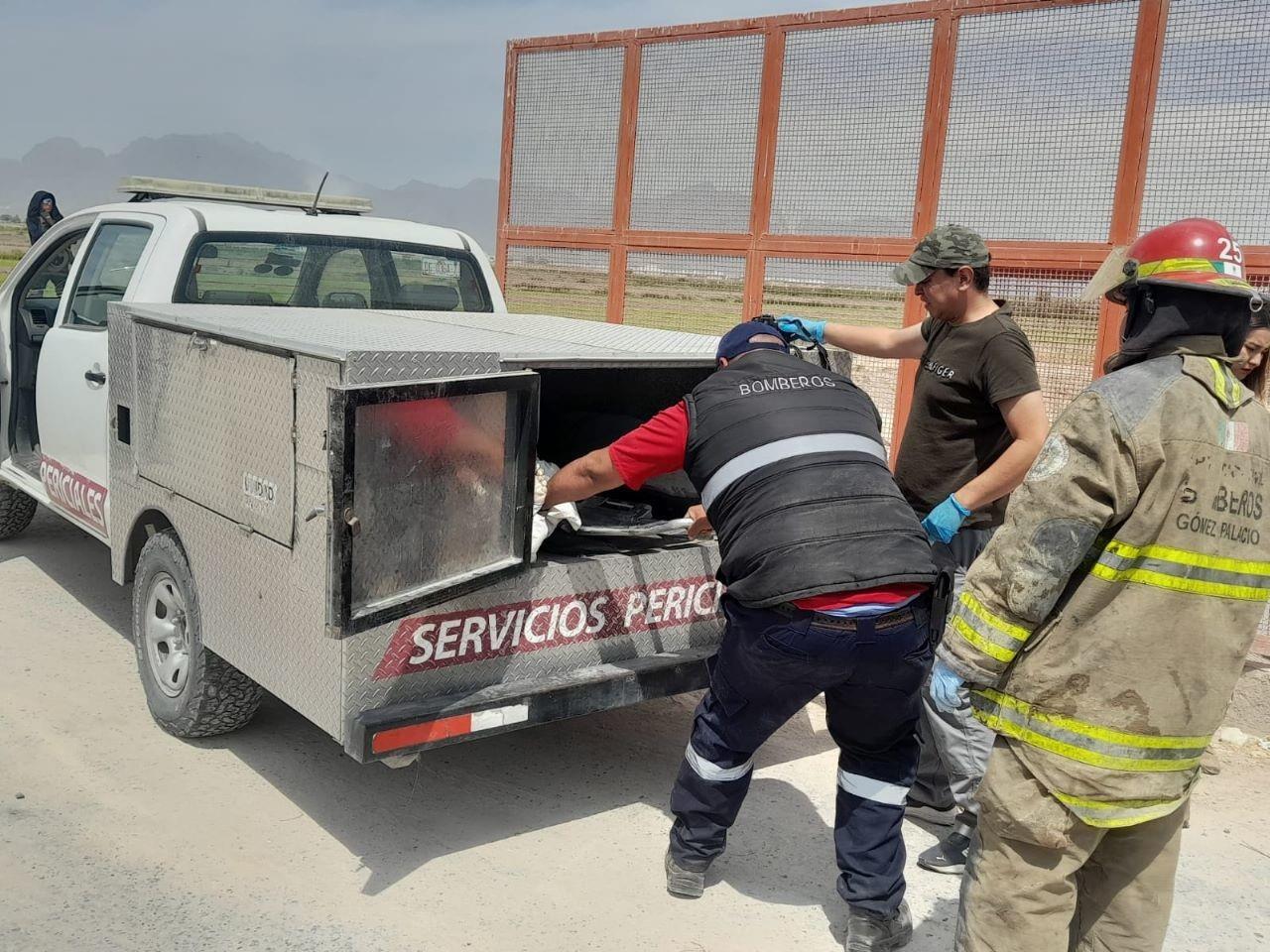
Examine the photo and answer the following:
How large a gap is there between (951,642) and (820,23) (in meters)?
4.61

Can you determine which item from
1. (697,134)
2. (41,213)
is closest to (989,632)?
(697,134)

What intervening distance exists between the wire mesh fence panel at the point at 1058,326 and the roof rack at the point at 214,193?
3.73 metres

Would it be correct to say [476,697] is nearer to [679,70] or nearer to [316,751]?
[316,751]

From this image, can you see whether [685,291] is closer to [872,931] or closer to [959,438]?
[959,438]

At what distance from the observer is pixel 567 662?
12.3 ft

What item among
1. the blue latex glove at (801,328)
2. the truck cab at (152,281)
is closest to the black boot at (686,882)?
the blue latex glove at (801,328)

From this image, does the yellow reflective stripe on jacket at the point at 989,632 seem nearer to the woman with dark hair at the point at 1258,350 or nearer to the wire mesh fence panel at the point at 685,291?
the woman with dark hair at the point at 1258,350

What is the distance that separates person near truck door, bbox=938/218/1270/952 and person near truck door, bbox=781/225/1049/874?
4.16ft

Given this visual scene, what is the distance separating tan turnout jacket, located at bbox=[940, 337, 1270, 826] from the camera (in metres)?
2.18

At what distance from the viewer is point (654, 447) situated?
3281 mm

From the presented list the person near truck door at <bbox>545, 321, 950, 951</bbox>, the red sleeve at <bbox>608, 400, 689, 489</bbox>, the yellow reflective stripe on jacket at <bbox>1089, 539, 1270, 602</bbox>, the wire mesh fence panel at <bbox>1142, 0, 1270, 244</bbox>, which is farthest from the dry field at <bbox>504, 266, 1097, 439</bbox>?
the yellow reflective stripe on jacket at <bbox>1089, 539, 1270, 602</bbox>

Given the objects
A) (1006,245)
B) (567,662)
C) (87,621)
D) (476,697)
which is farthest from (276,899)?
(1006,245)

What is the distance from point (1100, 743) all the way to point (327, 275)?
434cm

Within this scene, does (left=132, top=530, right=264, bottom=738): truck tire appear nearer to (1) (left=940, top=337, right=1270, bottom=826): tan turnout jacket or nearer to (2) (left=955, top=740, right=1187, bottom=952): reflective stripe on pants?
(2) (left=955, top=740, right=1187, bottom=952): reflective stripe on pants
